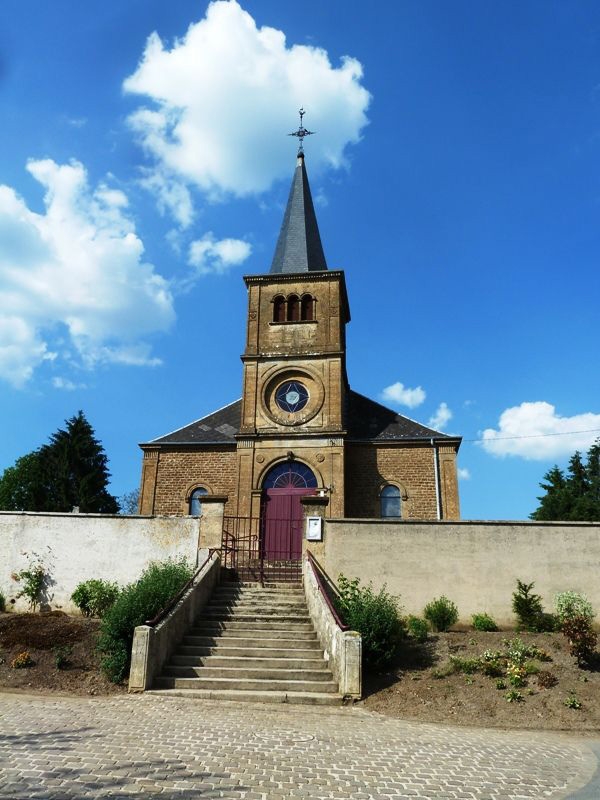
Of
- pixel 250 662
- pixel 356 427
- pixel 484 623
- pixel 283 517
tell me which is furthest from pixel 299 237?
pixel 250 662

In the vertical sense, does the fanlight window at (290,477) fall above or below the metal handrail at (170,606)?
above

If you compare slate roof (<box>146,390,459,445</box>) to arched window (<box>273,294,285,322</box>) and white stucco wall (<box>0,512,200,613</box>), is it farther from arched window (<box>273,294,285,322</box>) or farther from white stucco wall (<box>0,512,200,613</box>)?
white stucco wall (<box>0,512,200,613</box>)

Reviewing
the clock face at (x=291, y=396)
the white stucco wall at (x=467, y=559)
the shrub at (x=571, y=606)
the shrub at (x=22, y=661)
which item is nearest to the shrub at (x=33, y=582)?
the shrub at (x=22, y=661)

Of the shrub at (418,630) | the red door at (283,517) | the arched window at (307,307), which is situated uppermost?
the arched window at (307,307)

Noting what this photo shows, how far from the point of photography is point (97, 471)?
117 ft

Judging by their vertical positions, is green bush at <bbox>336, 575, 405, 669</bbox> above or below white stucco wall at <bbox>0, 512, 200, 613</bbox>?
below

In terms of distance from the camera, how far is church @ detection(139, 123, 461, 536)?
71.3 feet

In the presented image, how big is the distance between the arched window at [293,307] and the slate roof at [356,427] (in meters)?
4.83

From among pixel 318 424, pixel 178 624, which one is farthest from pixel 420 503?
pixel 178 624

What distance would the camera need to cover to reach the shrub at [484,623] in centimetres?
1271

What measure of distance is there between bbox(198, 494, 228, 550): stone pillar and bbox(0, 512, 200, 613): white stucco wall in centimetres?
17

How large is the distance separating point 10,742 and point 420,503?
17552 mm

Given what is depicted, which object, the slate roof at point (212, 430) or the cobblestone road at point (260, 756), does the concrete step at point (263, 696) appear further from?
the slate roof at point (212, 430)

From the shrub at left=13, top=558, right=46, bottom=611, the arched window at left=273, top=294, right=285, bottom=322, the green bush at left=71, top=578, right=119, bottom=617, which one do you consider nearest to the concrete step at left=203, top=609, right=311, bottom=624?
the green bush at left=71, top=578, right=119, bottom=617
